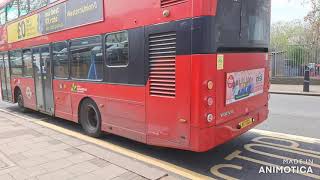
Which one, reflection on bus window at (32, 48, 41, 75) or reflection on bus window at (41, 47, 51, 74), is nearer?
reflection on bus window at (41, 47, 51, 74)

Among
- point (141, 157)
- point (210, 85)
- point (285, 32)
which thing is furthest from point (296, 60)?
point (285, 32)

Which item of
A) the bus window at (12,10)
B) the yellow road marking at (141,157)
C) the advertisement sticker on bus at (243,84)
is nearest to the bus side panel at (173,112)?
the yellow road marking at (141,157)

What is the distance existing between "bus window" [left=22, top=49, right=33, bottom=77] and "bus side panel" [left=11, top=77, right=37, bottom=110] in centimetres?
20

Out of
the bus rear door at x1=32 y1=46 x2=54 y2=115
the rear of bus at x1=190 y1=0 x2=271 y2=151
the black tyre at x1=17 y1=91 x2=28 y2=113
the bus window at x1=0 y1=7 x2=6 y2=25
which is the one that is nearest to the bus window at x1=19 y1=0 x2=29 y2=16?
the bus rear door at x1=32 y1=46 x2=54 y2=115

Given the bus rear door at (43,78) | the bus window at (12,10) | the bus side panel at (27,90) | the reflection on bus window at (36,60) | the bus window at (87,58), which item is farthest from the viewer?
the bus window at (12,10)

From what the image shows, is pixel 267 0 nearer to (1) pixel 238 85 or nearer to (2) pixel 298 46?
(1) pixel 238 85

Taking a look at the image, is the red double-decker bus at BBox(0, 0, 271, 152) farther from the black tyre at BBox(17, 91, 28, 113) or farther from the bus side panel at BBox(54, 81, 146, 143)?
the black tyre at BBox(17, 91, 28, 113)

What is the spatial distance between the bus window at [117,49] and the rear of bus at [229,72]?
5.70 ft

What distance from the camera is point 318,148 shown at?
6305 mm

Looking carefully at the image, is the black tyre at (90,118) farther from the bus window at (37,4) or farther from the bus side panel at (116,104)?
the bus window at (37,4)

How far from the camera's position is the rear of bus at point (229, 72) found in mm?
4859

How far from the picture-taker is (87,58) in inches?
291

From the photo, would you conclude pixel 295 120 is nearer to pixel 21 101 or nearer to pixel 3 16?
pixel 21 101

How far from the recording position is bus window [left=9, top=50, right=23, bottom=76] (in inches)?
431
